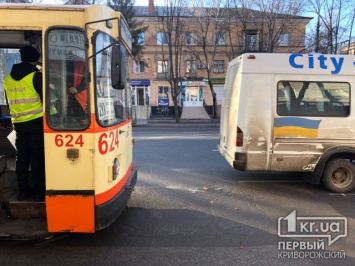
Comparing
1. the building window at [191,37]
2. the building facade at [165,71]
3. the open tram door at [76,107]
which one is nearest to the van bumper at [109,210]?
the open tram door at [76,107]

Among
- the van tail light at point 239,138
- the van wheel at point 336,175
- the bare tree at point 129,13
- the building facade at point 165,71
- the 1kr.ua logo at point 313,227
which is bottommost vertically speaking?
the 1kr.ua logo at point 313,227

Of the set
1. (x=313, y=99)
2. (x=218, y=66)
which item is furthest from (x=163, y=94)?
(x=313, y=99)

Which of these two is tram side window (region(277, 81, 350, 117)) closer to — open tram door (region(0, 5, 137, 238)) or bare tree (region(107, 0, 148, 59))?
open tram door (region(0, 5, 137, 238))

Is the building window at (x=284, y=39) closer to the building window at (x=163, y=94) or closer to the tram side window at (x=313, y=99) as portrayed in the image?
the building window at (x=163, y=94)

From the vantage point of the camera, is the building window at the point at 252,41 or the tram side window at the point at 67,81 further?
the building window at the point at 252,41

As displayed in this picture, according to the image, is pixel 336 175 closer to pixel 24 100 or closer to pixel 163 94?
pixel 24 100

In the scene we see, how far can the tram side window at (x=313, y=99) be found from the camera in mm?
5930

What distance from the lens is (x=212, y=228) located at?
4.46m

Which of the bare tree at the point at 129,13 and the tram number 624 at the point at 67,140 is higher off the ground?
the bare tree at the point at 129,13

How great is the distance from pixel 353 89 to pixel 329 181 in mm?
1764

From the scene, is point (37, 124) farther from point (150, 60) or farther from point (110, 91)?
point (150, 60)

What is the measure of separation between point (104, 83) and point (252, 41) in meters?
27.8

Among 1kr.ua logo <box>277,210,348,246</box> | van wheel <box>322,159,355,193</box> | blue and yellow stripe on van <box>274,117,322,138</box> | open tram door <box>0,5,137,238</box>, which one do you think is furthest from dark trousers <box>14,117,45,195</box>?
van wheel <box>322,159,355,193</box>

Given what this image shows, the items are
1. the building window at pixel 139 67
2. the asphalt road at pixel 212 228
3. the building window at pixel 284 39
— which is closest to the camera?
the asphalt road at pixel 212 228
